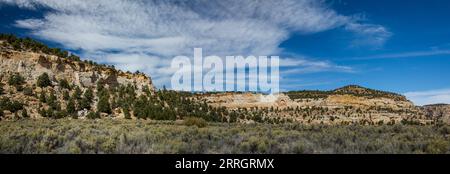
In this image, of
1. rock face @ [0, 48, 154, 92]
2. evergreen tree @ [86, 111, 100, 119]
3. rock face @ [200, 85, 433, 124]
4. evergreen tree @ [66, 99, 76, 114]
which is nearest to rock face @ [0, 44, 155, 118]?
rock face @ [0, 48, 154, 92]

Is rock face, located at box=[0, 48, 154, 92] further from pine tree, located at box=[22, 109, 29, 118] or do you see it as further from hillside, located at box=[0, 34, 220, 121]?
pine tree, located at box=[22, 109, 29, 118]

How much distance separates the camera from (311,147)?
9969 mm

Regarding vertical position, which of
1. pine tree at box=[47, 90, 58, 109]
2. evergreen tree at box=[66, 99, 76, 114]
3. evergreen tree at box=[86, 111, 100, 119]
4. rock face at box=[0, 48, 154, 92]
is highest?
rock face at box=[0, 48, 154, 92]

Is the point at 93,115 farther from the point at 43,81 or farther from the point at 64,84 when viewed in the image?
the point at 64,84

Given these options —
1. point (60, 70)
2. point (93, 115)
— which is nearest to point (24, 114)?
point (93, 115)

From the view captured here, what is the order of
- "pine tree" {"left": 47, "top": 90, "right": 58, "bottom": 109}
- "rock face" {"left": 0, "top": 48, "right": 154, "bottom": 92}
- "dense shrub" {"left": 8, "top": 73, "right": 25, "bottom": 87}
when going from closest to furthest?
"pine tree" {"left": 47, "top": 90, "right": 58, "bottom": 109}, "dense shrub" {"left": 8, "top": 73, "right": 25, "bottom": 87}, "rock face" {"left": 0, "top": 48, "right": 154, "bottom": 92}

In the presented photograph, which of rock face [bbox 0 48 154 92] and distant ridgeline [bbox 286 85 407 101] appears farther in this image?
distant ridgeline [bbox 286 85 407 101]

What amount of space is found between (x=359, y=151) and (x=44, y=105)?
48.5 meters

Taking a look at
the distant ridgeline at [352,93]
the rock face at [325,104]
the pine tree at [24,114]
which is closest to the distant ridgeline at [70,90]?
the pine tree at [24,114]

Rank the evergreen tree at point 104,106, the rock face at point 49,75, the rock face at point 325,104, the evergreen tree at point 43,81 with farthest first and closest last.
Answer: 1. the rock face at point 325,104
2. the evergreen tree at point 43,81
3. the evergreen tree at point 104,106
4. the rock face at point 49,75

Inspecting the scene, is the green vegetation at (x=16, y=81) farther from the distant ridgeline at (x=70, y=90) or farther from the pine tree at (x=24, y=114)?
the pine tree at (x=24, y=114)

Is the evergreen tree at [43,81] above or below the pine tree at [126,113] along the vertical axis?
above

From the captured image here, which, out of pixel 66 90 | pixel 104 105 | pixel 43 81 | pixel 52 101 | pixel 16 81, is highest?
pixel 43 81
